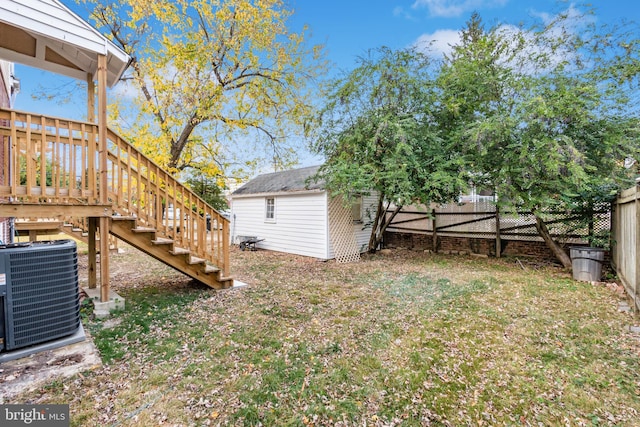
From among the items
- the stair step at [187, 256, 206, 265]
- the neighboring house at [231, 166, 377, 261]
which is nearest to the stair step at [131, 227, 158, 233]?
the stair step at [187, 256, 206, 265]

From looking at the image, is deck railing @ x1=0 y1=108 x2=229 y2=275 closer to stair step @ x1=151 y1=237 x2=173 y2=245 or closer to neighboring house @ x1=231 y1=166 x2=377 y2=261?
stair step @ x1=151 y1=237 x2=173 y2=245

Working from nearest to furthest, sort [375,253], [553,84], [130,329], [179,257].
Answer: [130,329] → [179,257] → [553,84] → [375,253]

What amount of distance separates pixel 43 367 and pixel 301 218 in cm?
742

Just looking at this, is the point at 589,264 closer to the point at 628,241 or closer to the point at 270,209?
the point at 628,241

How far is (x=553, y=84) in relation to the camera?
22.5ft

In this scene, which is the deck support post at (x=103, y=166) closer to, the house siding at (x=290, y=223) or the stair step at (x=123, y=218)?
the stair step at (x=123, y=218)

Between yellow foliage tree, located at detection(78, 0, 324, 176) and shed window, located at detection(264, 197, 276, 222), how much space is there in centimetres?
216

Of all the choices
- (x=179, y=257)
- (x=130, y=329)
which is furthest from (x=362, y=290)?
(x=130, y=329)

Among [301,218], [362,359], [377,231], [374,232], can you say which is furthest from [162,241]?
[377,231]

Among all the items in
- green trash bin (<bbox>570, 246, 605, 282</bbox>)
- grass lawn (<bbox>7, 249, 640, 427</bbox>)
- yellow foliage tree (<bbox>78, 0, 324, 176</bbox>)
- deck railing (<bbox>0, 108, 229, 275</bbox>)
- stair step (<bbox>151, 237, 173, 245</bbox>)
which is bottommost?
grass lawn (<bbox>7, 249, 640, 427</bbox>)

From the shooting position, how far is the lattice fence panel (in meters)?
9.12

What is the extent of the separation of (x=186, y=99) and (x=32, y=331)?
8.03 m

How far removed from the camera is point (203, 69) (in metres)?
9.48

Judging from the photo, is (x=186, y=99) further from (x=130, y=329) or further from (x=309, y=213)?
(x=130, y=329)
